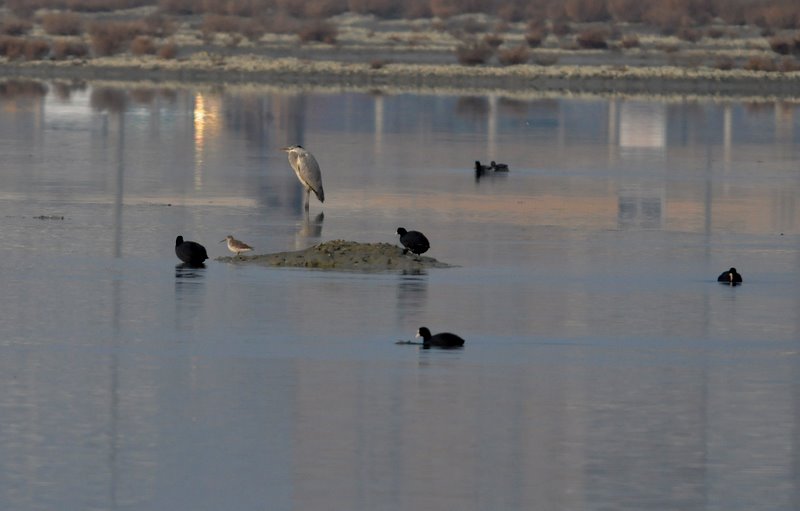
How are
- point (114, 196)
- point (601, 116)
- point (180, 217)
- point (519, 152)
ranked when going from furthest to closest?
point (601, 116), point (519, 152), point (114, 196), point (180, 217)

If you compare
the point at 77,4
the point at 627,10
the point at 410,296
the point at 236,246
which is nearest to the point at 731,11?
the point at 627,10

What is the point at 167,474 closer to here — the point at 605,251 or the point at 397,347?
the point at 397,347

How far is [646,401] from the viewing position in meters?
11.3

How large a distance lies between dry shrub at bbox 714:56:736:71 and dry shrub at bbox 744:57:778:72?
1.51 ft

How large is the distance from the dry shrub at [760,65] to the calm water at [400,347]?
98.4 ft

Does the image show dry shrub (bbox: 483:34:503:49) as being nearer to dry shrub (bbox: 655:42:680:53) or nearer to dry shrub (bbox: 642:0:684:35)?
dry shrub (bbox: 655:42:680:53)

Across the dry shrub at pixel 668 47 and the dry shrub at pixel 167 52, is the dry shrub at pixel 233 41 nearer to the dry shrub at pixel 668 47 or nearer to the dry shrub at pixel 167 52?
the dry shrub at pixel 167 52

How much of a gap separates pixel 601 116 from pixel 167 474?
1339 inches

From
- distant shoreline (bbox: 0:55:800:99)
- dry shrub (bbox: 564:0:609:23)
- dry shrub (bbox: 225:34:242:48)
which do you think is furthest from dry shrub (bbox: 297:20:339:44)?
dry shrub (bbox: 564:0:609:23)

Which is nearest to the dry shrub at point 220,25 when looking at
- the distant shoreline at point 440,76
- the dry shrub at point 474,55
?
the dry shrub at point 474,55

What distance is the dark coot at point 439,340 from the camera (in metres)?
12.9

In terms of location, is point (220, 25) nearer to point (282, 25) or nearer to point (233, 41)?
point (282, 25)

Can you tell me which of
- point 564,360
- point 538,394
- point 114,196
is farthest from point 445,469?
point 114,196

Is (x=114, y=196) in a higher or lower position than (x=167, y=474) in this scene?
higher
